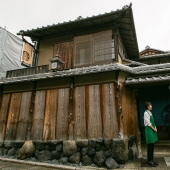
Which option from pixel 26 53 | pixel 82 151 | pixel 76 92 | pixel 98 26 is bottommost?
pixel 82 151

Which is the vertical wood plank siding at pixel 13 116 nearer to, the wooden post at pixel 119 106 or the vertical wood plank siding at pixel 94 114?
the vertical wood plank siding at pixel 94 114

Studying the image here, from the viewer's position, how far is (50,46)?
432 inches

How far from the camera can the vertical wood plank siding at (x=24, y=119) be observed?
8195mm

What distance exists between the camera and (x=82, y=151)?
669cm

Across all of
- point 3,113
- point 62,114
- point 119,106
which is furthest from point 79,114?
point 3,113

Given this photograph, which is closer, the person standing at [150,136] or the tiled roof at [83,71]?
the person standing at [150,136]

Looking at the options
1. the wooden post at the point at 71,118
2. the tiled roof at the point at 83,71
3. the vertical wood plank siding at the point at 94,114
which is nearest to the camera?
the vertical wood plank siding at the point at 94,114

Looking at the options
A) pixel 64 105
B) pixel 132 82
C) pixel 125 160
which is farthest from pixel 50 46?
pixel 125 160

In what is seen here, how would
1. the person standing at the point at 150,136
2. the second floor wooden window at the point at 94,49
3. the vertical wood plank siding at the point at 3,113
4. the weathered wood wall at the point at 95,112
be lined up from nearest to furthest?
1. the person standing at the point at 150,136
2. the weathered wood wall at the point at 95,112
3. the vertical wood plank siding at the point at 3,113
4. the second floor wooden window at the point at 94,49

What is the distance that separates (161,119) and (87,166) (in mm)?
5340

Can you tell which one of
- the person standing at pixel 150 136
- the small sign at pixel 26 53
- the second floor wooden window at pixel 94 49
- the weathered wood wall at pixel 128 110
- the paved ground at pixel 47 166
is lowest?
the paved ground at pixel 47 166

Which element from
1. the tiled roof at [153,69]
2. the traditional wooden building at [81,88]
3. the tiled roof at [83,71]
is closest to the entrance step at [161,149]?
the traditional wooden building at [81,88]

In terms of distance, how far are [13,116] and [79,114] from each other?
4234mm

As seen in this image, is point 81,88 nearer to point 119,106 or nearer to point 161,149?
point 119,106
